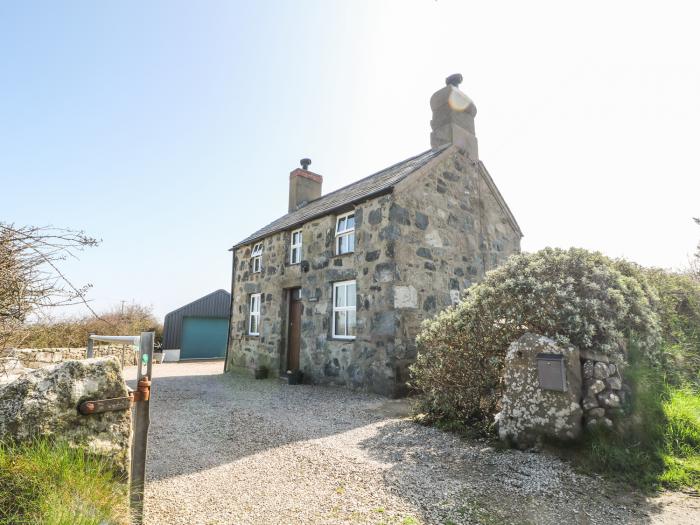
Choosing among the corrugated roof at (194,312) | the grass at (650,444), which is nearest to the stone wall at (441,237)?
the grass at (650,444)

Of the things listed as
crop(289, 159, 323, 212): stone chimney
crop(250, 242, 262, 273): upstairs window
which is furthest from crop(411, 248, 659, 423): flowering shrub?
crop(289, 159, 323, 212): stone chimney

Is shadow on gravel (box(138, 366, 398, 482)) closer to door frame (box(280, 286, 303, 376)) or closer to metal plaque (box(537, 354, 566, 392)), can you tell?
door frame (box(280, 286, 303, 376))

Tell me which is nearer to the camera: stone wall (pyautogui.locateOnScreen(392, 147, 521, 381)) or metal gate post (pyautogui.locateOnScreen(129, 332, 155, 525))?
metal gate post (pyautogui.locateOnScreen(129, 332, 155, 525))

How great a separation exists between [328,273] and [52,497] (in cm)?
818

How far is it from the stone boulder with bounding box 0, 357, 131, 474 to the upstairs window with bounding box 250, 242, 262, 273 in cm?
1090

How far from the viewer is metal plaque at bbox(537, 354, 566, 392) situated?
13.4ft

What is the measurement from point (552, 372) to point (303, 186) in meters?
13.5

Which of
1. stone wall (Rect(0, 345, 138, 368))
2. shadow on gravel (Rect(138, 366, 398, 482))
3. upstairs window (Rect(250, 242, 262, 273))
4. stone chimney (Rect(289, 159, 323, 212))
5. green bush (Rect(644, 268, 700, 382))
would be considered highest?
stone chimney (Rect(289, 159, 323, 212))

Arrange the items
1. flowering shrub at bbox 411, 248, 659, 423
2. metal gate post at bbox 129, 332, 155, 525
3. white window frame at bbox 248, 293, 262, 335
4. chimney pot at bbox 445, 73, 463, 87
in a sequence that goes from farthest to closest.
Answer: white window frame at bbox 248, 293, 262, 335 → chimney pot at bbox 445, 73, 463, 87 → flowering shrub at bbox 411, 248, 659, 423 → metal gate post at bbox 129, 332, 155, 525

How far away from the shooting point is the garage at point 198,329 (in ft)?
72.1

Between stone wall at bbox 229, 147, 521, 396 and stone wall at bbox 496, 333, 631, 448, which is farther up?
stone wall at bbox 229, 147, 521, 396

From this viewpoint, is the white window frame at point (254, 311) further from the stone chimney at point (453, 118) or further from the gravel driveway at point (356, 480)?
the stone chimney at point (453, 118)

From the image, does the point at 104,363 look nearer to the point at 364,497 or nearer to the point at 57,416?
the point at 57,416

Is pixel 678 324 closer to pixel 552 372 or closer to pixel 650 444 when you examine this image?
pixel 650 444
